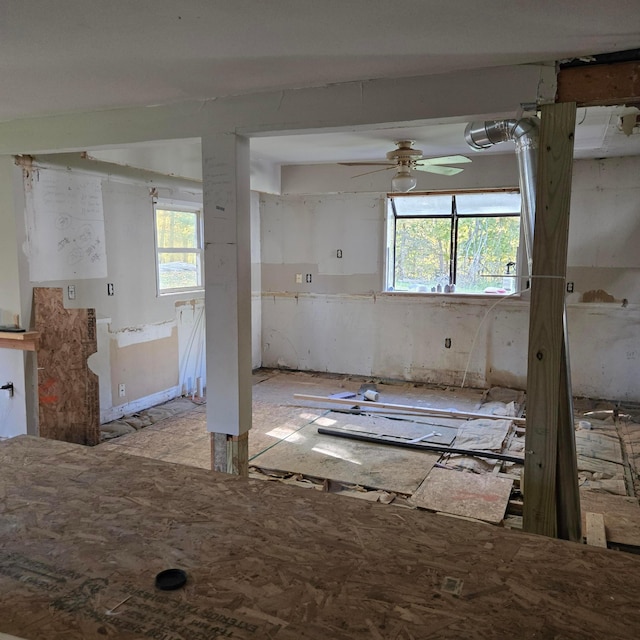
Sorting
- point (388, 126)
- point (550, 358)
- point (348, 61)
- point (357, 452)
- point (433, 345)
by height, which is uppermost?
point (348, 61)

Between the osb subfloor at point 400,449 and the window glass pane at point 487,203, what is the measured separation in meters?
2.14

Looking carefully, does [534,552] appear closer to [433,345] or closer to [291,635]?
[291,635]

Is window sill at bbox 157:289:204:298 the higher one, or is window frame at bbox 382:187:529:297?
window frame at bbox 382:187:529:297

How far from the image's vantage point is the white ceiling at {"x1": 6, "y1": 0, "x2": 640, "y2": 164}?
168 centimetres

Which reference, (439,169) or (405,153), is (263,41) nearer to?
(405,153)

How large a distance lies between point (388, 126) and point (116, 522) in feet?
7.00

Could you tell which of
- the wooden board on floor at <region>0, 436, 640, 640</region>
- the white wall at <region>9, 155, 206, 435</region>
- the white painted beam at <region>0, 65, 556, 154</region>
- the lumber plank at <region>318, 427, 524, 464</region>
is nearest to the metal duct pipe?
the white painted beam at <region>0, 65, 556, 154</region>

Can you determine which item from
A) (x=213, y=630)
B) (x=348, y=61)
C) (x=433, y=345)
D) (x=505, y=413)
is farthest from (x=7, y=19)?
(x=433, y=345)

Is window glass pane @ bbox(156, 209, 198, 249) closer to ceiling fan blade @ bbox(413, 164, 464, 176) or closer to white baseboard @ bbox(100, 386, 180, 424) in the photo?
white baseboard @ bbox(100, 386, 180, 424)

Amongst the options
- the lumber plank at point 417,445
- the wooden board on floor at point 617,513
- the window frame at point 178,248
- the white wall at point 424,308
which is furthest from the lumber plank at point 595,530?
the window frame at point 178,248

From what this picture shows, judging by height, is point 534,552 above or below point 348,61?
below

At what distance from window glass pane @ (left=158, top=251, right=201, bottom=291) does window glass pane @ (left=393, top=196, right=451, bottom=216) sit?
260 centimetres

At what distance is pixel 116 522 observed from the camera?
1577 millimetres

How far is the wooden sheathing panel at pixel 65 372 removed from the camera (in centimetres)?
392
